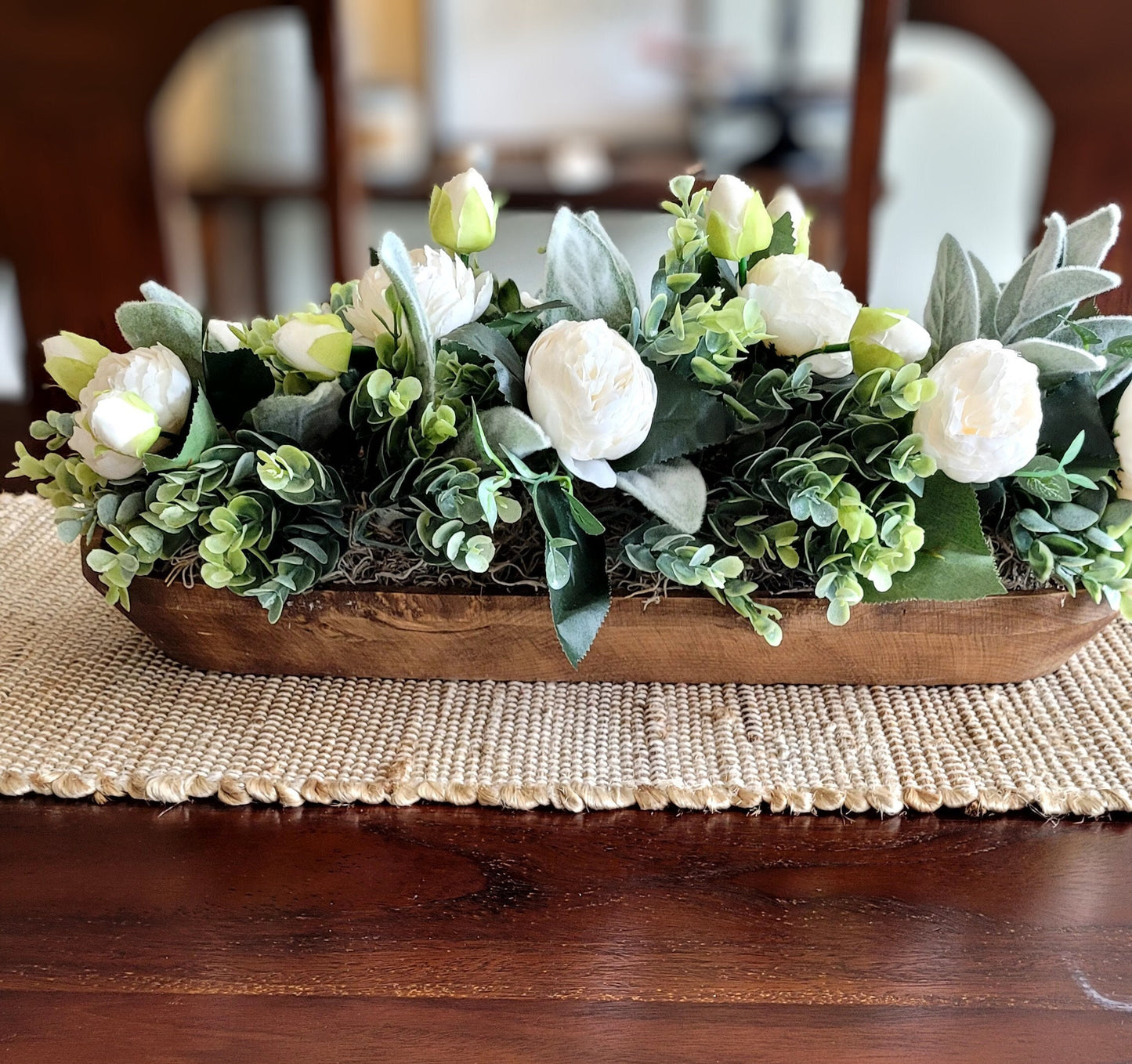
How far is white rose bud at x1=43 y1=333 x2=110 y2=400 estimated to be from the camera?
504 millimetres

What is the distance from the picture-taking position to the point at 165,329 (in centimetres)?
50

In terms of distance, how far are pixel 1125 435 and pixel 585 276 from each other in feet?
0.88

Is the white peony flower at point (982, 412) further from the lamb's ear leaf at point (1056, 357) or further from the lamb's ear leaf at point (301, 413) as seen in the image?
the lamb's ear leaf at point (301, 413)

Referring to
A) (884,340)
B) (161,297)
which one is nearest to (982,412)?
(884,340)

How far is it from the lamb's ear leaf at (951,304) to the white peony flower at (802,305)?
0.06m

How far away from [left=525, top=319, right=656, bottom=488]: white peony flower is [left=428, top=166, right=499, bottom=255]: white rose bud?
76mm

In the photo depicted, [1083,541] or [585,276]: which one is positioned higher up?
[585,276]

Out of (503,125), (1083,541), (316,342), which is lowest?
(503,125)

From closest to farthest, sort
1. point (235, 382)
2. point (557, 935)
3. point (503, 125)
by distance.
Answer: point (557, 935) < point (235, 382) < point (503, 125)

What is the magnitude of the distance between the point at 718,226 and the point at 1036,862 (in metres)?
0.32

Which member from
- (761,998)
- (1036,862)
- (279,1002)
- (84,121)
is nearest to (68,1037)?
(279,1002)

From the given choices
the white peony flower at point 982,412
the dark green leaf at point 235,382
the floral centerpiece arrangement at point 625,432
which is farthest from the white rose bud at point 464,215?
the white peony flower at point 982,412

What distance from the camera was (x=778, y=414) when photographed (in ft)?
1.65

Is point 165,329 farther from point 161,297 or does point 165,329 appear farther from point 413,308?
point 413,308
